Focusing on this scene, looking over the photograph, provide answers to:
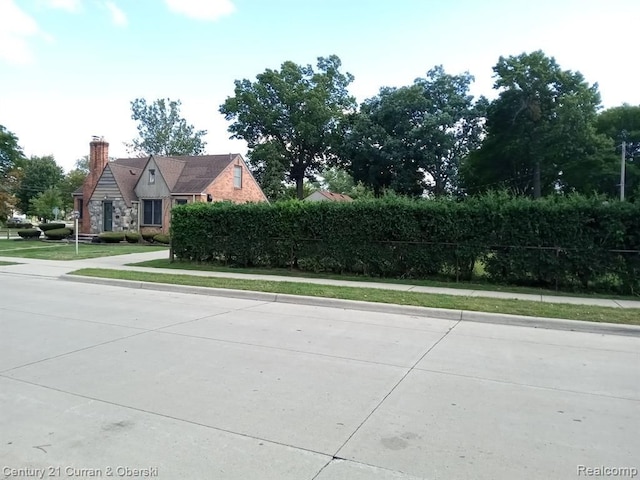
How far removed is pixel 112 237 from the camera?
32656 millimetres

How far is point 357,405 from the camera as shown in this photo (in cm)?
468

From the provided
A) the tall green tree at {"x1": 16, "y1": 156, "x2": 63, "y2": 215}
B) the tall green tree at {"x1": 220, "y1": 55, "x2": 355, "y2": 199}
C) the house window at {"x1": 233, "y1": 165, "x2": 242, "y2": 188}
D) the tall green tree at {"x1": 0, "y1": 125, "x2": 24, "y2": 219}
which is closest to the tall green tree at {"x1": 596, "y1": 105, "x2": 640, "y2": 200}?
the tall green tree at {"x1": 220, "y1": 55, "x2": 355, "y2": 199}

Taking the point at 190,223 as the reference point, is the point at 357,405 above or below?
below

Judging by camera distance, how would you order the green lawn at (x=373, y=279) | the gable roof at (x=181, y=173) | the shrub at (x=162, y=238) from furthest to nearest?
the gable roof at (x=181, y=173) → the shrub at (x=162, y=238) → the green lawn at (x=373, y=279)

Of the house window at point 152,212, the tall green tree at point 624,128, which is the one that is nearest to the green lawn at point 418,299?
the house window at point 152,212

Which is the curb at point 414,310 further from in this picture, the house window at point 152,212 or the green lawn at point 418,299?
the house window at point 152,212

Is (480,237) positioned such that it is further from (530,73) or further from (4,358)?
(530,73)

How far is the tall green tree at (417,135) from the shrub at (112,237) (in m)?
22.5

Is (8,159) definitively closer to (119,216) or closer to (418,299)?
(119,216)

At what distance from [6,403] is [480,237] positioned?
11.9 meters

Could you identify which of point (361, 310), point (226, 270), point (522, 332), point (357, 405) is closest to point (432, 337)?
point (522, 332)

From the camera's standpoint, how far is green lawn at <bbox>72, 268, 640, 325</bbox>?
30.4 ft

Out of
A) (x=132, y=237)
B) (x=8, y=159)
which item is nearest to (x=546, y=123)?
(x=132, y=237)

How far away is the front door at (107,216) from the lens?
117ft
